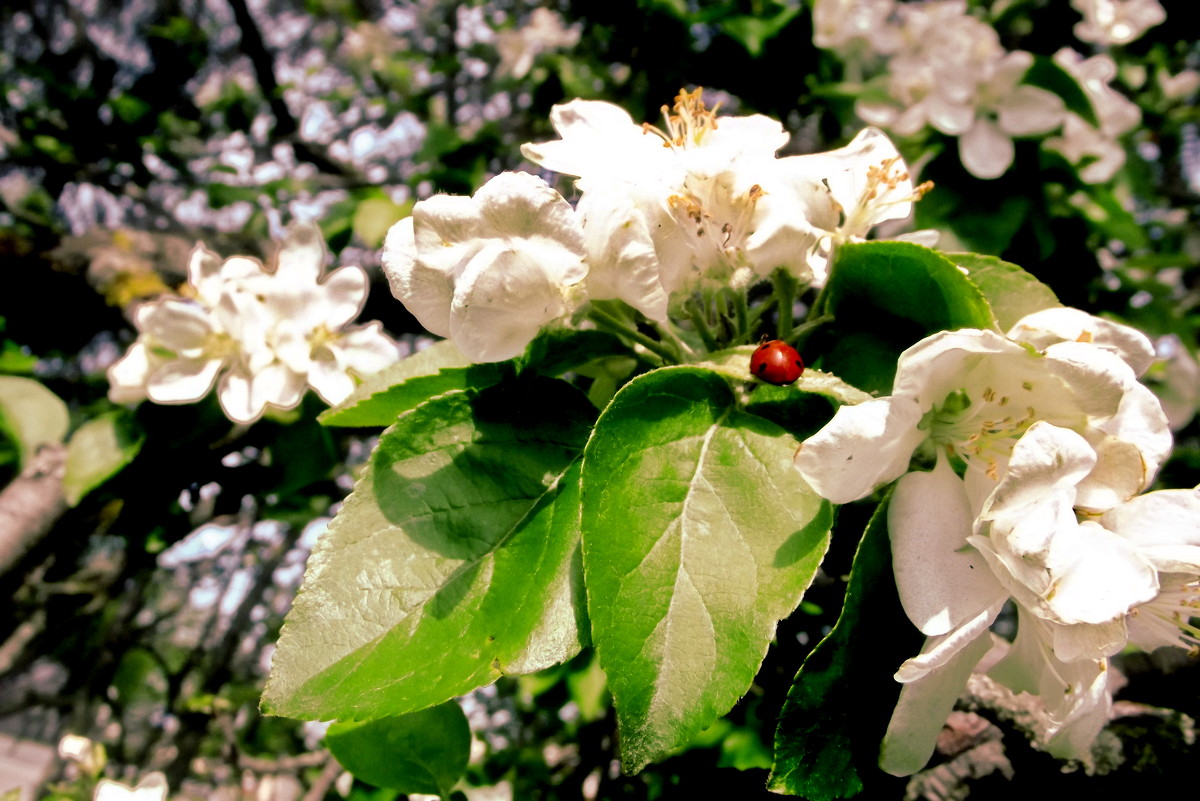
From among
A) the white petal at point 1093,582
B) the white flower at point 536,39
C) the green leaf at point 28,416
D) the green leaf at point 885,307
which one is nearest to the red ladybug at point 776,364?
the green leaf at point 885,307

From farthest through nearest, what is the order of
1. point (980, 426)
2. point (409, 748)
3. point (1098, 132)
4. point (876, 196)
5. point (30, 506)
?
1. point (1098, 132)
2. point (30, 506)
3. point (409, 748)
4. point (876, 196)
5. point (980, 426)

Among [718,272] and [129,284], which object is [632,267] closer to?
[718,272]

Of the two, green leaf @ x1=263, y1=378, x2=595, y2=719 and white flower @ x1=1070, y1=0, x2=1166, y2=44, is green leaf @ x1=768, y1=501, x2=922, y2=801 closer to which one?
green leaf @ x1=263, y1=378, x2=595, y2=719

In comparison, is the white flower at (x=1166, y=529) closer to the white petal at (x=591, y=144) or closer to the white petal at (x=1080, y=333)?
the white petal at (x=1080, y=333)

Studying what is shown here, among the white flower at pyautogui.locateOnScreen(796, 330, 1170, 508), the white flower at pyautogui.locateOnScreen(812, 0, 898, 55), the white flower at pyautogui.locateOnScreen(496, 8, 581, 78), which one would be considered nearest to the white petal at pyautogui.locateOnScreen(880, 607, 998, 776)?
the white flower at pyautogui.locateOnScreen(796, 330, 1170, 508)

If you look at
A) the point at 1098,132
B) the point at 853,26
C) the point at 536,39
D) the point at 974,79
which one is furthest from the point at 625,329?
the point at 536,39

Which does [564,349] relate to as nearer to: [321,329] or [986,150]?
[321,329]
